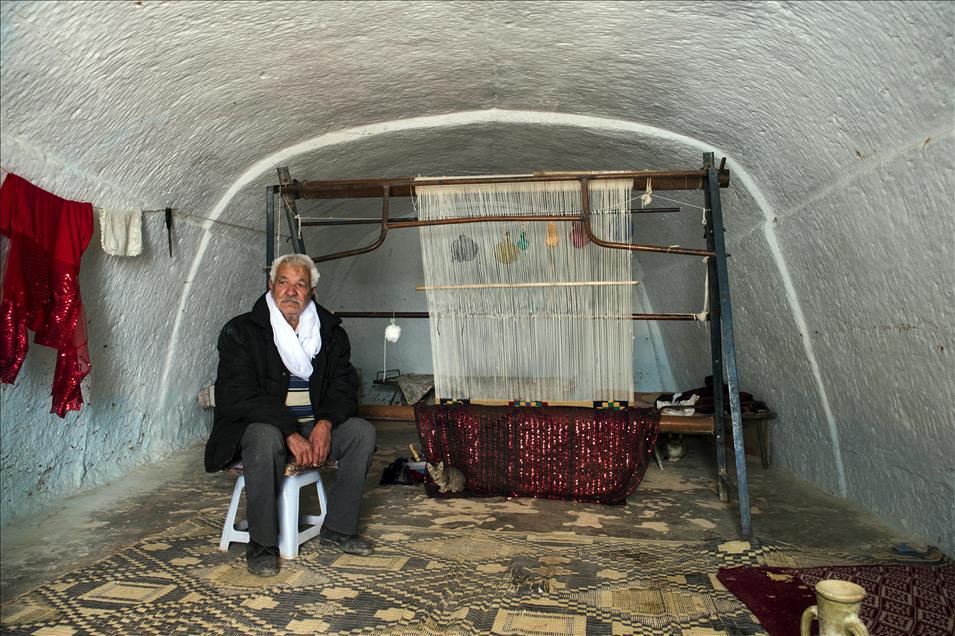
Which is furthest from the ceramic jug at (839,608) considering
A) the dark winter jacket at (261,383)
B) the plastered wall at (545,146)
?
the dark winter jacket at (261,383)

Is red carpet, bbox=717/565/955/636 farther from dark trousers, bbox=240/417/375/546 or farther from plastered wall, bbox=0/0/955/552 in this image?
dark trousers, bbox=240/417/375/546

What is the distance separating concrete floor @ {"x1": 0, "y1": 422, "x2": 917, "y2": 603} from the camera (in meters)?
2.82

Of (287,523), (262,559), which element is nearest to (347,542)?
(287,523)

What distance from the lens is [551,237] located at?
341 centimetres

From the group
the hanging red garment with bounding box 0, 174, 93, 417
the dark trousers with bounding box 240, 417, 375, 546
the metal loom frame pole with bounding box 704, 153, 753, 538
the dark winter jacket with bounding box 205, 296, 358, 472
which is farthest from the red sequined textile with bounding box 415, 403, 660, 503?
the hanging red garment with bounding box 0, 174, 93, 417

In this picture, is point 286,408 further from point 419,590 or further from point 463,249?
point 463,249

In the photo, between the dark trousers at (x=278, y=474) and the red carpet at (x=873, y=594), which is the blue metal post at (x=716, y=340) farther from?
the dark trousers at (x=278, y=474)

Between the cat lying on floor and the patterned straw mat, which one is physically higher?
the cat lying on floor

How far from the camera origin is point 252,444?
2658 millimetres

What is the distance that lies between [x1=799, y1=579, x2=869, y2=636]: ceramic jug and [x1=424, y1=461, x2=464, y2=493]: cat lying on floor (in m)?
2.33

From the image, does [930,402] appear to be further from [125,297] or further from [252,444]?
[125,297]

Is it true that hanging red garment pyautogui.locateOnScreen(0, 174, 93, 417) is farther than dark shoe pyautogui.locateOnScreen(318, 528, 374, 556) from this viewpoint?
No

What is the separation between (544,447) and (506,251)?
106 cm

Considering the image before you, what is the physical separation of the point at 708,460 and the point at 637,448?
1401mm
